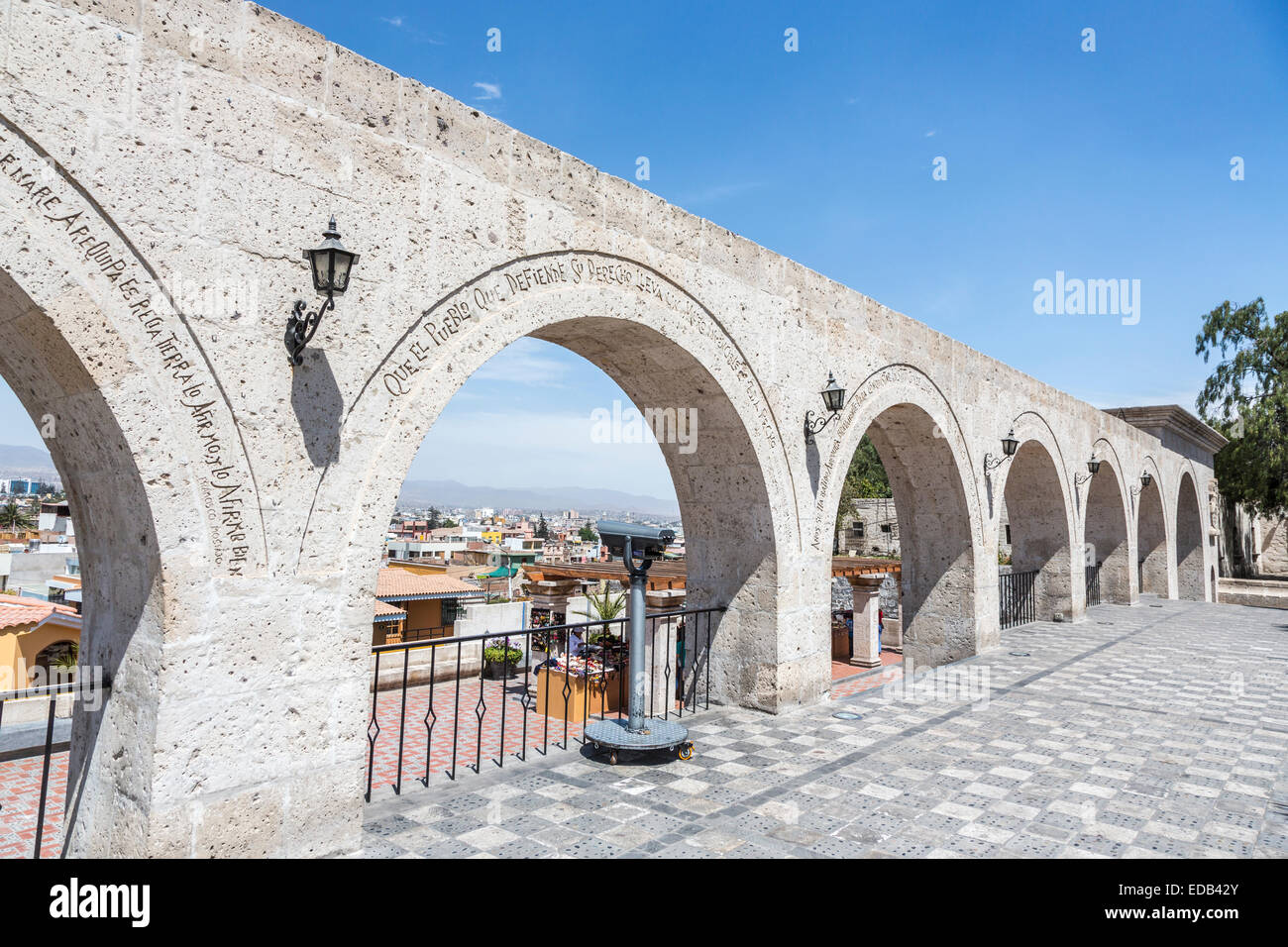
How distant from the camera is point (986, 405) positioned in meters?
9.05

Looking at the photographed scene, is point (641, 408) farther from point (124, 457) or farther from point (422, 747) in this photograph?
point (422, 747)

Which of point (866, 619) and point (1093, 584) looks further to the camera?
point (1093, 584)

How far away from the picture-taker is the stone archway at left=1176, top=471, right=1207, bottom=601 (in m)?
19.0

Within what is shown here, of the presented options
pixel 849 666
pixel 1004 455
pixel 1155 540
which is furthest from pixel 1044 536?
pixel 1155 540

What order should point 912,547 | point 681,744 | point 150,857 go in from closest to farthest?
point 150,857
point 681,744
point 912,547

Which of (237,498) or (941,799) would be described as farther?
(941,799)

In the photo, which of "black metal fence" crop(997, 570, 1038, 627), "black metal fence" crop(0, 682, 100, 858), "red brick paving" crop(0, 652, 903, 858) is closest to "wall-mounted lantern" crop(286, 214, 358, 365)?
"red brick paving" crop(0, 652, 903, 858)

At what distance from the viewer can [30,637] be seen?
13445 mm

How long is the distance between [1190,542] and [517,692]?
18.8 m

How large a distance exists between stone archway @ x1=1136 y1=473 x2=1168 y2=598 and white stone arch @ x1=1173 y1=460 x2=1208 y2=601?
2.79 m

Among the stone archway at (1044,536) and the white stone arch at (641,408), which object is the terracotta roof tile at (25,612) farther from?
the stone archway at (1044,536)

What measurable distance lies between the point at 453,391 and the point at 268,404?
34.1 inches
